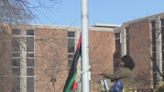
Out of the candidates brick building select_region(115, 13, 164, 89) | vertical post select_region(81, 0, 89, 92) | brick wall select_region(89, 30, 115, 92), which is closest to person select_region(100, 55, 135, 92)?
vertical post select_region(81, 0, 89, 92)

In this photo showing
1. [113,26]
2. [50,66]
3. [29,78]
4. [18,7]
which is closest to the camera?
[18,7]

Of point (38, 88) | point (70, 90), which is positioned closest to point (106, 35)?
point (38, 88)

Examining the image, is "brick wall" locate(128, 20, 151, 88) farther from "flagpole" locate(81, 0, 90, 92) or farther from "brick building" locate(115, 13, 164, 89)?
"flagpole" locate(81, 0, 90, 92)

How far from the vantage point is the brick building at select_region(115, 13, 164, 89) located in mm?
61812

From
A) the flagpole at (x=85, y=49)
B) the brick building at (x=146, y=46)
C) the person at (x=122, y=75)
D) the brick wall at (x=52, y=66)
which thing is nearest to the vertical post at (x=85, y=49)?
the flagpole at (x=85, y=49)

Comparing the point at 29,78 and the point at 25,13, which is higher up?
the point at 25,13

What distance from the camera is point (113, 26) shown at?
253 ft

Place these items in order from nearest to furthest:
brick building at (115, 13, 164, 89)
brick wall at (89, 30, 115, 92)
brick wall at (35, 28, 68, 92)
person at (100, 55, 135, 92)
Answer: person at (100, 55, 135, 92) → brick wall at (35, 28, 68, 92) → brick building at (115, 13, 164, 89) → brick wall at (89, 30, 115, 92)

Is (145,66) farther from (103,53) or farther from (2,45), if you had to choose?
(2,45)

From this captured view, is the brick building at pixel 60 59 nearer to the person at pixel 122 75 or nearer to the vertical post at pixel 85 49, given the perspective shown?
the vertical post at pixel 85 49

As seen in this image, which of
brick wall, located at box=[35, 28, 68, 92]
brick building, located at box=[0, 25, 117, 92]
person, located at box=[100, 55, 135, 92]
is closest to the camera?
person, located at box=[100, 55, 135, 92]

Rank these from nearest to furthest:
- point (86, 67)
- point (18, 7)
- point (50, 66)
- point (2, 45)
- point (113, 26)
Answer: point (86, 67)
point (18, 7)
point (2, 45)
point (50, 66)
point (113, 26)

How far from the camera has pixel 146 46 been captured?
64.4 metres

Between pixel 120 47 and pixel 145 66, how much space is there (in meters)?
9.71
